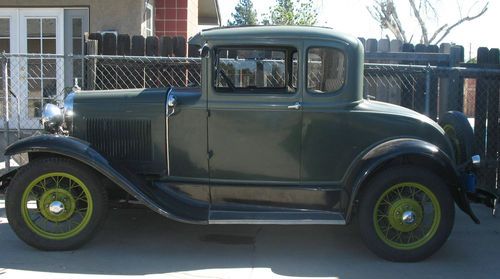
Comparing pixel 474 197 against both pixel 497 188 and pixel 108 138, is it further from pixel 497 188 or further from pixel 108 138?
pixel 108 138

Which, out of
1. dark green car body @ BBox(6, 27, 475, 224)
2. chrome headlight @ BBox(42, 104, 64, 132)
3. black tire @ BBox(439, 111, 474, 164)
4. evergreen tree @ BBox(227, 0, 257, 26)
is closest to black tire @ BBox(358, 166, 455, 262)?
dark green car body @ BBox(6, 27, 475, 224)

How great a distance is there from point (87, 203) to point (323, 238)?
240 cm

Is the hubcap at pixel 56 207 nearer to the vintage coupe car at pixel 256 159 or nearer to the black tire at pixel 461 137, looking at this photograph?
the vintage coupe car at pixel 256 159

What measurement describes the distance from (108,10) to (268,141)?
5992 millimetres

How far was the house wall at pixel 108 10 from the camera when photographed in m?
9.90

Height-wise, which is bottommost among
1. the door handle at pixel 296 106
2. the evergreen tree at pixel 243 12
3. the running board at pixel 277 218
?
the running board at pixel 277 218

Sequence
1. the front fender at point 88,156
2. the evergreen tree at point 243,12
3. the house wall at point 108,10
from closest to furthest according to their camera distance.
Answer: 1. the front fender at point 88,156
2. the house wall at point 108,10
3. the evergreen tree at point 243,12

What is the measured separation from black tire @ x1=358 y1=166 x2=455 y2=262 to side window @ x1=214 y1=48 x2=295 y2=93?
1300 millimetres

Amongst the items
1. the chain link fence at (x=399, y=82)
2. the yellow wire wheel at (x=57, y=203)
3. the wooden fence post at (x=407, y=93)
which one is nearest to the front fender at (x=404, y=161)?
the chain link fence at (x=399, y=82)

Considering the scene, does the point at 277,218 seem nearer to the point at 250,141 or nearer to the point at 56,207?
the point at 250,141

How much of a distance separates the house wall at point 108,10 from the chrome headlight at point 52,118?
4.95 metres

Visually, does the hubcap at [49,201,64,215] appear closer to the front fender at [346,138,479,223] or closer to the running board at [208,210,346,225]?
the running board at [208,210,346,225]

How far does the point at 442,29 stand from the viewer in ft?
90.4

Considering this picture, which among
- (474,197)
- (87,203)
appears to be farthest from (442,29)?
(87,203)
